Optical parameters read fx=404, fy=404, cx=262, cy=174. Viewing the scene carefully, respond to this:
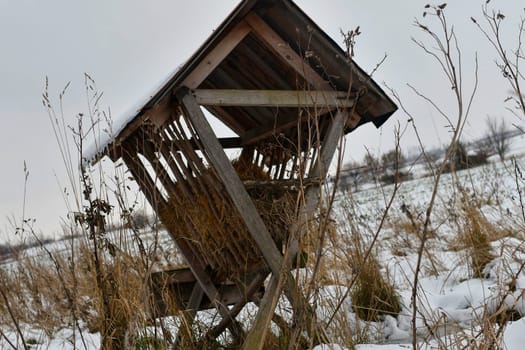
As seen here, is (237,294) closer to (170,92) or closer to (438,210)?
(170,92)

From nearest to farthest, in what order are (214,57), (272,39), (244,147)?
1. (214,57)
2. (272,39)
3. (244,147)

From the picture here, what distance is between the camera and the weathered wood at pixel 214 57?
2730mm

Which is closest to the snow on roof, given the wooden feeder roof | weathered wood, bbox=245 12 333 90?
the wooden feeder roof

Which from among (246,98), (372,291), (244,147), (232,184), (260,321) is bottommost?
(372,291)

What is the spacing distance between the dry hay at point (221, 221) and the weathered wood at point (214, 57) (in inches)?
26.8

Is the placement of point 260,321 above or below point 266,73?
below

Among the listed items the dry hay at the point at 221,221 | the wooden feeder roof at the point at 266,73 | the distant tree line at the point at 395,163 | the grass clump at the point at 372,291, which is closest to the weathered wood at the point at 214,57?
the wooden feeder roof at the point at 266,73

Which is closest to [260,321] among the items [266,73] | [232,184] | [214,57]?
[232,184]

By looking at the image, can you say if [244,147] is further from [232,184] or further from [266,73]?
[232,184]

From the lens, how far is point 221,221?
3.08 metres

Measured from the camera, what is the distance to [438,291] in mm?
3434

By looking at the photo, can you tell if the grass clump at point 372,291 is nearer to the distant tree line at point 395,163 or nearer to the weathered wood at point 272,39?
the distant tree line at point 395,163

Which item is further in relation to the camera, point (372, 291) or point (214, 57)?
point (372, 291)

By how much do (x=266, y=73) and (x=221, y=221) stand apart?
132 cm
